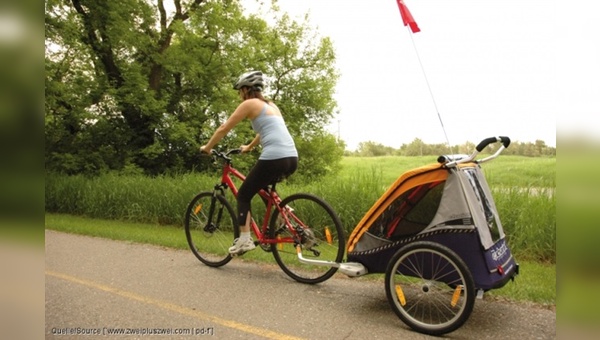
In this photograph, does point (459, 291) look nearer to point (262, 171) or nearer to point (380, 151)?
point (262, 171)

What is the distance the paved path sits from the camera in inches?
119

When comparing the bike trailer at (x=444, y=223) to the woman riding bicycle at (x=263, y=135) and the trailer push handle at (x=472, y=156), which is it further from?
the woman riding bicycle at (x=263, y=135)

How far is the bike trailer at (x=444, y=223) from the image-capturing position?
9.54 feet

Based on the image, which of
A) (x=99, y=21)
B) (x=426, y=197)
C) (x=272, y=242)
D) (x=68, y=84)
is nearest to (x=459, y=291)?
(x=426, y=197)

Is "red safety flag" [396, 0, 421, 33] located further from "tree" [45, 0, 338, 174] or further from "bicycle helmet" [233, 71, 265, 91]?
"tree" [45, 0, 338, 174]

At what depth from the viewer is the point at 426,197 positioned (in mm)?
3582

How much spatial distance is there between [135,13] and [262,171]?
12.8m

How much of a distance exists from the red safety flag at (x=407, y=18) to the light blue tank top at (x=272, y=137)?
153 cm

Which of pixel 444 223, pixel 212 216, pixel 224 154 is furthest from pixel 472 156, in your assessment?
pixel 212 216

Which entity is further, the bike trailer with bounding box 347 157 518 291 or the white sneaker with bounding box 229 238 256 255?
the white sneaker with bounding box 229 238 256 255

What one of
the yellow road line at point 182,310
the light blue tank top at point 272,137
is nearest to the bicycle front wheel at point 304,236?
the light blue tank top at point 272,137

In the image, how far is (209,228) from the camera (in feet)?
15.9

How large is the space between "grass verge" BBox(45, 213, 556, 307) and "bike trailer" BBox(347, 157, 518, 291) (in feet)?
1.87

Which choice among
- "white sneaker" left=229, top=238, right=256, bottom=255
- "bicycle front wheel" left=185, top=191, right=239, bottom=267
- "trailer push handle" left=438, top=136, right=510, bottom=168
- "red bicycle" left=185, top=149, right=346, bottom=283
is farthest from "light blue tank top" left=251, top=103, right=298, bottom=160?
"trailer push handle" left=438, top=136, right=510, bottom=168
